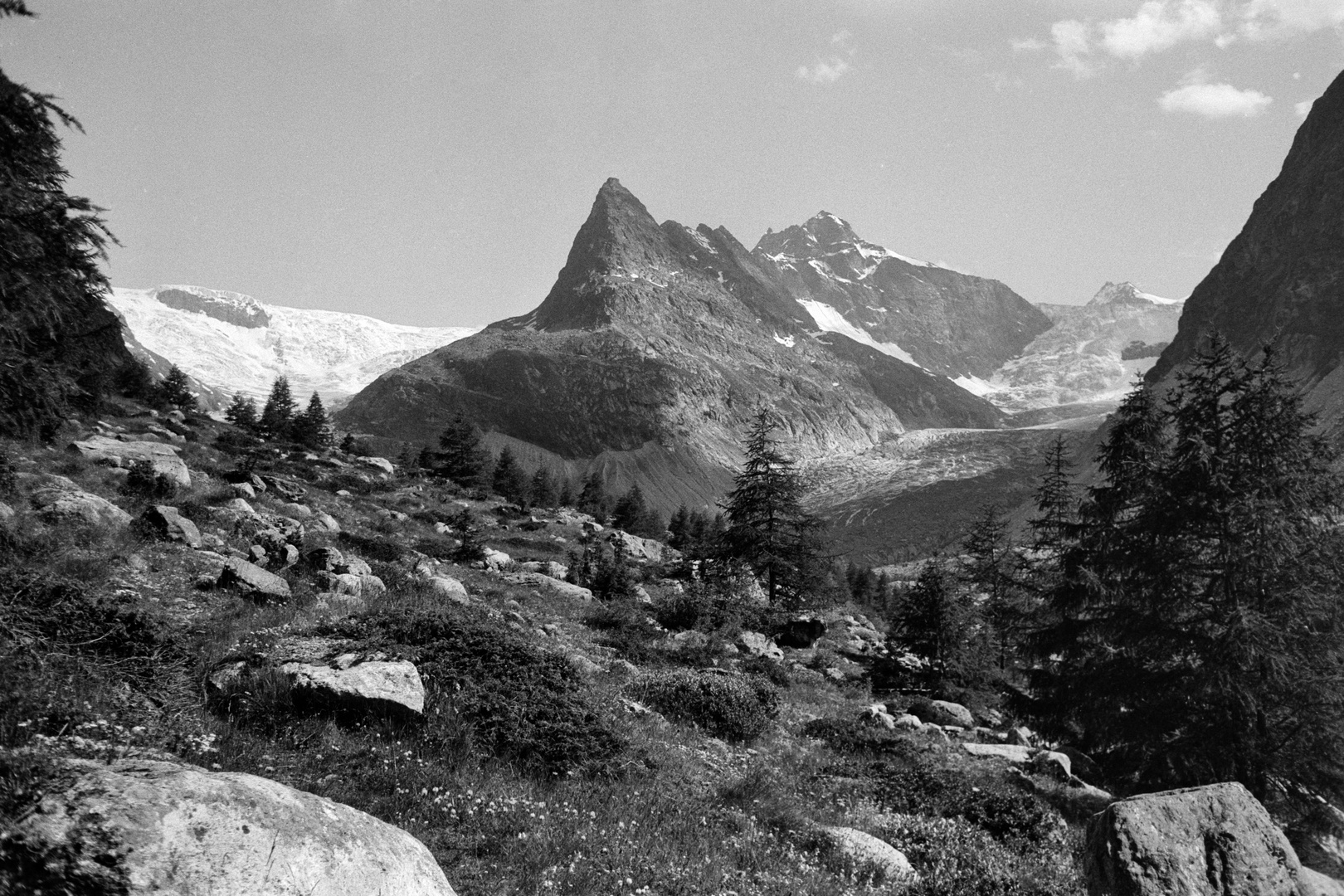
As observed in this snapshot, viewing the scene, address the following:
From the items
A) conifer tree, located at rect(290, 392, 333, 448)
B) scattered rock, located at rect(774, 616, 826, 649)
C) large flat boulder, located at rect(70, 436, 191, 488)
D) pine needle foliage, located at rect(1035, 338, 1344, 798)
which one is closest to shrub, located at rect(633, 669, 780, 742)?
pine needle foliage, located at rect(1035, 338, 1344, 798)

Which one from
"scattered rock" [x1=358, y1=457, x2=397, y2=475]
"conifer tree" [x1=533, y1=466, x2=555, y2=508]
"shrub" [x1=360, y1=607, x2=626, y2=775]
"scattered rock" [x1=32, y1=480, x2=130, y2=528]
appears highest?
"scattered rock" [x1=32, y1=480, x2=130, y2=528]

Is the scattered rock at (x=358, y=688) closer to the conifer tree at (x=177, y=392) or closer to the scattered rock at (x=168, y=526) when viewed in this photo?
the scattered rock at (x=168, y=526)

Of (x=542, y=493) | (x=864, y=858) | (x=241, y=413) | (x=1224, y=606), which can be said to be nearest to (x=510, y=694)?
(x=864, y=858)

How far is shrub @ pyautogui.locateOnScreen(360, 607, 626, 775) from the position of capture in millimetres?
8016

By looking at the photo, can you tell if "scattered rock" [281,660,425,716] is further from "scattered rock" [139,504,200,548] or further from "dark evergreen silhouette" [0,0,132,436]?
"scattered rock" [139,504,200,548]

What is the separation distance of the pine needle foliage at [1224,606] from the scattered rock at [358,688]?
1480 centimetres

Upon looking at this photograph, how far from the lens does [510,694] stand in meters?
9.09

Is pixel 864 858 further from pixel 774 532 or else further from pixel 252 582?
pixel 774 532

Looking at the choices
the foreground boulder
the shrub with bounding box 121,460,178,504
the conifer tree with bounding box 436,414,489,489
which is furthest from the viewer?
the conifer tree with bounding box 436,414,489,489

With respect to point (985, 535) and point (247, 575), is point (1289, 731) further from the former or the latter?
point (985, 535)

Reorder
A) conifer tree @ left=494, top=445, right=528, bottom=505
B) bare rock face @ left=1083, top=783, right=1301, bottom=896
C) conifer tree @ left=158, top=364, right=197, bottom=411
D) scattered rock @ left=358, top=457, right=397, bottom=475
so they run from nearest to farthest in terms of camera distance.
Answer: bare rock face @ left=1083, top=783, right=1301, bottom=896
scattered rock @ left=358, top=457, right=397, bottom=475
conifer tree @ left=158, top=364, right=197, bottom=411
conifer tree @ left=494, top=445, right=528, bottom=505

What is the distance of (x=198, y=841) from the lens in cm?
335

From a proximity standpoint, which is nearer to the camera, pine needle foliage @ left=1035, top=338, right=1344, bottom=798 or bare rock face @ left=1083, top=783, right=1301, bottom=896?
bare rock face @ left=1083, top=783, right=1301, bottom=896

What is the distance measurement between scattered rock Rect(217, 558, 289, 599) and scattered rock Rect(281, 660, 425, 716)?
4.56 m
